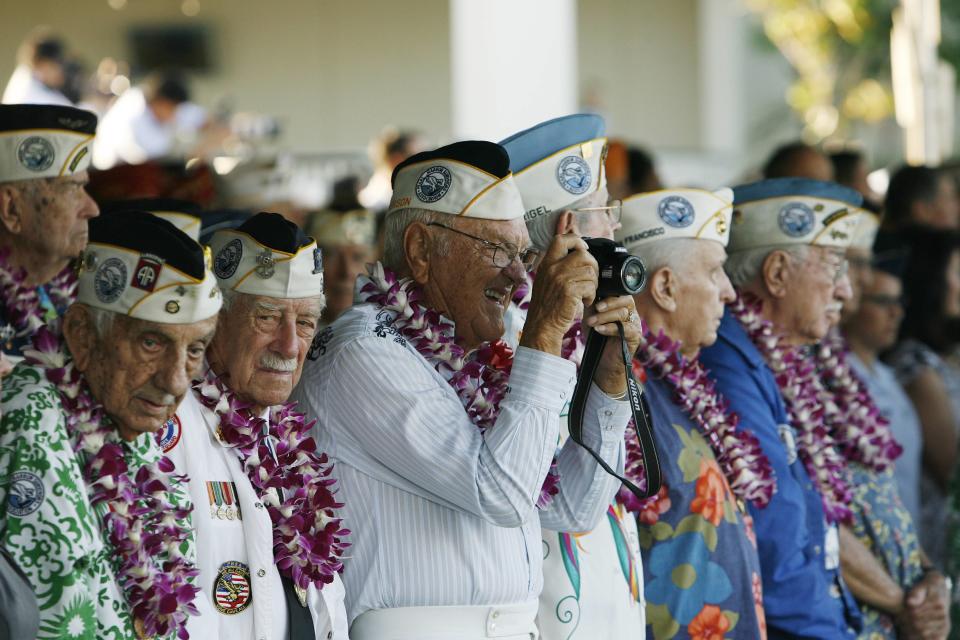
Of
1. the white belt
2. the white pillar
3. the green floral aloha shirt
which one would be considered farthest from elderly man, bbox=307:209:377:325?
the white pillar

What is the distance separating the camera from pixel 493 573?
3.50 meters

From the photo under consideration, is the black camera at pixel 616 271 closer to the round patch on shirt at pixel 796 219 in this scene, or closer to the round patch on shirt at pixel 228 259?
the round patch on shirt at pixel 228 259

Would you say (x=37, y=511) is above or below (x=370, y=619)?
above

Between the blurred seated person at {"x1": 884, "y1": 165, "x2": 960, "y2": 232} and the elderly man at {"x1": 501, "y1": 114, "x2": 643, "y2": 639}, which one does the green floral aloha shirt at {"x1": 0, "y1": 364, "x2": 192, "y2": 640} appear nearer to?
the elderly man at {"x1": 501, "y1": 114, "x2": 643, "y2": 639}

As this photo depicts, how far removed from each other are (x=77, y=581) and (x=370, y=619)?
85 centimetres

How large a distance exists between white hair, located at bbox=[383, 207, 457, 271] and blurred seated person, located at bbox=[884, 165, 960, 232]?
15.9 ft

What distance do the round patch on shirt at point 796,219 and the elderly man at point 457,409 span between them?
5.68ft

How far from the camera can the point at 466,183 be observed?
12.1ft

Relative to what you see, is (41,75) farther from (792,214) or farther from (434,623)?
(434,623)

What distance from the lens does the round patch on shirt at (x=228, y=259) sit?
3.57 meters

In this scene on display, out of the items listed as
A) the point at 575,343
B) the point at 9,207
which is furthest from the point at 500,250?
the point at 9,207

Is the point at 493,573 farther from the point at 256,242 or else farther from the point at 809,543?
the point at 809,543

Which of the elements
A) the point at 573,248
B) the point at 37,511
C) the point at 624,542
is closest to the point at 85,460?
the point at 37,511

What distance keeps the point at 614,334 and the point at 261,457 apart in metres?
0.92
